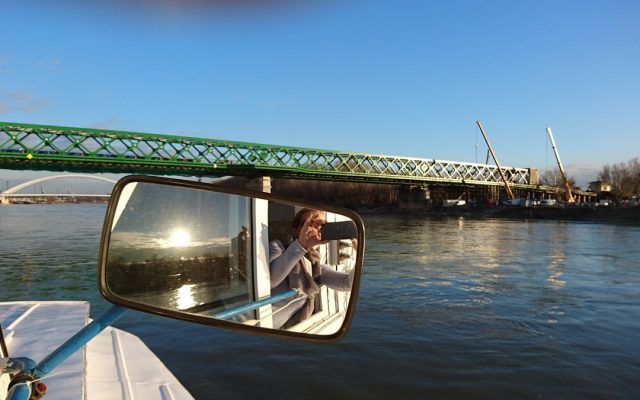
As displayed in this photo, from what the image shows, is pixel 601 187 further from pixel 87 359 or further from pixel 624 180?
pixel 87 359

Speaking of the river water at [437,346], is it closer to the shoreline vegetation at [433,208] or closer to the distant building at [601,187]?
the shoreline vegetation at [433,208]

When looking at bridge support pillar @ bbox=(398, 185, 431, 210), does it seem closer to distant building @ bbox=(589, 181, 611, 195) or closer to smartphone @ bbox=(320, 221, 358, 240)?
distant building @ bbox=(589, 181, 611, 195)

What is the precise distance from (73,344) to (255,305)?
0.57 m

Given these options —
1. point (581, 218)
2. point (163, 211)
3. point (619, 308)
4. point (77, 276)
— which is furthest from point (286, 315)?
point (581, 218)

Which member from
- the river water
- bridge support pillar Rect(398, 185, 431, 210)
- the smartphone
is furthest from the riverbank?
the smartphone

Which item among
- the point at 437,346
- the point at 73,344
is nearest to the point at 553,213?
the point at 437,346

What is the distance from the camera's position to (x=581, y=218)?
6638 cm

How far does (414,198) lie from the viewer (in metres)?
103

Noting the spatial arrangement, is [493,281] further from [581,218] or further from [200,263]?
[581,218]

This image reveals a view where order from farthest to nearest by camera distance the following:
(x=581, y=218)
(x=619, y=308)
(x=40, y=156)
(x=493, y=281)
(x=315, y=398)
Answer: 1. (x=581, y=218)
2. (x=40, y=156)
3. (x=493, y=281)
4. (x=619, y=308)
5. (x=315, y=398)

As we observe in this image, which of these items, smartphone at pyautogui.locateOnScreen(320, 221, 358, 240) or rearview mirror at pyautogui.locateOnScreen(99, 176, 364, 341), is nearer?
rearview mirror at pyautogui.locateOnScreen(99, 176, 364, 341)

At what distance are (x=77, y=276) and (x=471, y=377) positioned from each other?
1326 cm

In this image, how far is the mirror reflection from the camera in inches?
60.3

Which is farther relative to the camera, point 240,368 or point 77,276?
point 77,276
